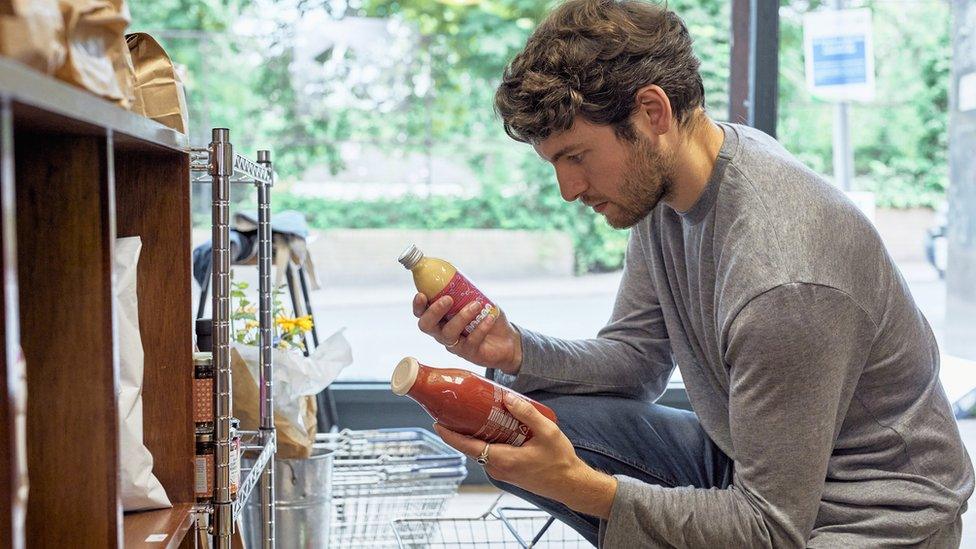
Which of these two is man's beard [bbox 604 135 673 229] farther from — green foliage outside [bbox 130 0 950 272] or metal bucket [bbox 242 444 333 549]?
green foliage outside [bbox 130 0 950 272]

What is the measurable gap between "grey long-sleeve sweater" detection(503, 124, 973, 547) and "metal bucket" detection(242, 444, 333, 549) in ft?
2.51

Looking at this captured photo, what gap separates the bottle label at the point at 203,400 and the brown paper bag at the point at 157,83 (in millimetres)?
314

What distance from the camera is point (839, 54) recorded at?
2.86 metres

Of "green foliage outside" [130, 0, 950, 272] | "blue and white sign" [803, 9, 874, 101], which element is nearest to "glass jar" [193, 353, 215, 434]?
"green foliage outside" [130, 0, 950, 272]

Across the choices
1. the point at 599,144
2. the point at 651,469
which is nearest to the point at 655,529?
the point at 651,469

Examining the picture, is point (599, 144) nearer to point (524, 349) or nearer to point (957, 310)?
point (524, 349)

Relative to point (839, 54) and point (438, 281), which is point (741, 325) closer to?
point (438, 281)

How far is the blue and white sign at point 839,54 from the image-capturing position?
283cm

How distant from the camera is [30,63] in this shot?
71 cm

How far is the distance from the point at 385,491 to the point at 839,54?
1760 millimetres

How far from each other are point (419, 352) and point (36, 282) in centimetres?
210

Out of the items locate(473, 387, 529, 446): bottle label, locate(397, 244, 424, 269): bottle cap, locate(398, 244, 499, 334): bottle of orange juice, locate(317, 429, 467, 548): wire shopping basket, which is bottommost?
locate(317, 429, 467, 548): wire shopping basket

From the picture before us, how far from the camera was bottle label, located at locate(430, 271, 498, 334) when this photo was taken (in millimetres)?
1463

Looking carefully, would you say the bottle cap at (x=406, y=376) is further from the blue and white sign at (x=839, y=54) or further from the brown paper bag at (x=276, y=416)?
the blue and white sign at (x=839, y=54)
